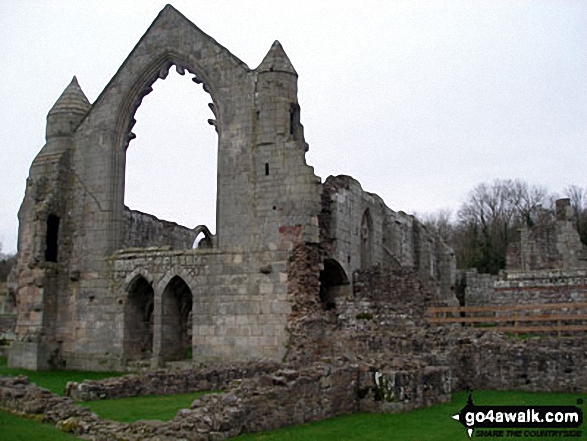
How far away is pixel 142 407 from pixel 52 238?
1173 cm

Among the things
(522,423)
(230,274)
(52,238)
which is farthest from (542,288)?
(52,238)

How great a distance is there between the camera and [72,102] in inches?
939

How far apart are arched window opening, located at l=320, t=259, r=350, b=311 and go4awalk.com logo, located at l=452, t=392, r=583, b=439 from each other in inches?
402

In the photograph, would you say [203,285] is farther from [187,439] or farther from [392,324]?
[187,439]

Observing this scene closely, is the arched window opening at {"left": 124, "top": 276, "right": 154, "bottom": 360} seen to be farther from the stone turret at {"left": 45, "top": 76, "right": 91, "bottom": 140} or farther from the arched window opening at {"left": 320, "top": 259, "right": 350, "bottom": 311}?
the stone turret at {"left": 45, "top": 76, "right": 91, "bottom": 140}

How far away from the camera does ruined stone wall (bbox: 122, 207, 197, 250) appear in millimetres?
23562

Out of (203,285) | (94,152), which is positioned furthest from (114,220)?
(203,285)

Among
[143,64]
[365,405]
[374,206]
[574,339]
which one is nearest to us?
[365,405]

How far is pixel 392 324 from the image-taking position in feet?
58.0

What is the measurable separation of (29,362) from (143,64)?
9.73 metres

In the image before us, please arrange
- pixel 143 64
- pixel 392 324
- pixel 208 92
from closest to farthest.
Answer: pixel 392 324, pixel 208 92, pixel 143 64

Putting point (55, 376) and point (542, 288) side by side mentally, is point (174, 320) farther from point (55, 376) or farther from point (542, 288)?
point (542, 288)

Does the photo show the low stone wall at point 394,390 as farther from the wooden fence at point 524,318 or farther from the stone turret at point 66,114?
the stone turret at point 66,114

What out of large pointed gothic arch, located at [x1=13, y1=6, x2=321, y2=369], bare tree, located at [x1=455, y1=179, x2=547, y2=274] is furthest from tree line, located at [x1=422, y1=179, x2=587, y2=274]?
large pointed gothic arch, located at [x1=13, y1=6, x2=321, y2=369]
